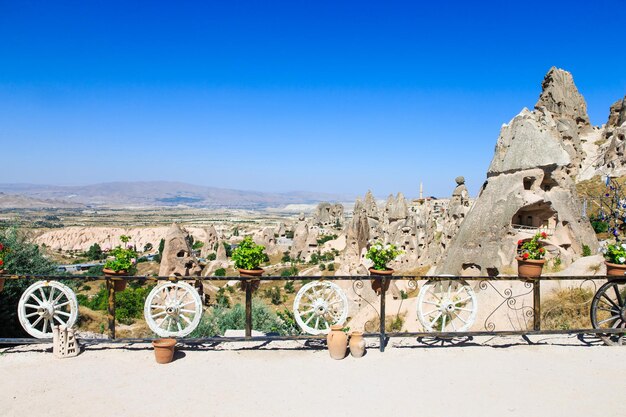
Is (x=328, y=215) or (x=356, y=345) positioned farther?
(x=328, y=215)

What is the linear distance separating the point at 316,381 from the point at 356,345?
1008mm

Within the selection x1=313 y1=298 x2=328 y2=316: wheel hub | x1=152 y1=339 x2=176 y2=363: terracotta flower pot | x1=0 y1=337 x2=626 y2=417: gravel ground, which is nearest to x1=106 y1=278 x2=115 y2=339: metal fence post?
x1=0 y1=337 x2=626 y2=417: gravel ground

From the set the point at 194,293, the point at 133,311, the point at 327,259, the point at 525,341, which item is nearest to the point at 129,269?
the point at 194,293

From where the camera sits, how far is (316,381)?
5.82 meters

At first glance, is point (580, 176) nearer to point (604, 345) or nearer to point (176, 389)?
point (604, 345)

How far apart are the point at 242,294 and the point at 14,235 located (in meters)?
22.0

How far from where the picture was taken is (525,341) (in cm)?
747

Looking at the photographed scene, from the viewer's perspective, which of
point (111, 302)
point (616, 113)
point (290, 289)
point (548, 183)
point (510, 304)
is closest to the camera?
point (111, 302)

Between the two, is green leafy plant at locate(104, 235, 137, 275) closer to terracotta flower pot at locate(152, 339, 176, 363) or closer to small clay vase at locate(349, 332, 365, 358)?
terracotta flower pot at locate(152, 339, 176, 363)

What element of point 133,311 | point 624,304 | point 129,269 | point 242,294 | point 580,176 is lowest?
point 242,294

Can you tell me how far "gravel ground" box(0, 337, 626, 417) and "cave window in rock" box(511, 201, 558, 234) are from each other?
10373mm

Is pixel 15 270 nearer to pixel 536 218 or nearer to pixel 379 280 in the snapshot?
pixel 379 280

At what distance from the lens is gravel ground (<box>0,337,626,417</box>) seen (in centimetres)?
511

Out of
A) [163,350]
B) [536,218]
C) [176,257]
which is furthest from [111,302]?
[536,218]
